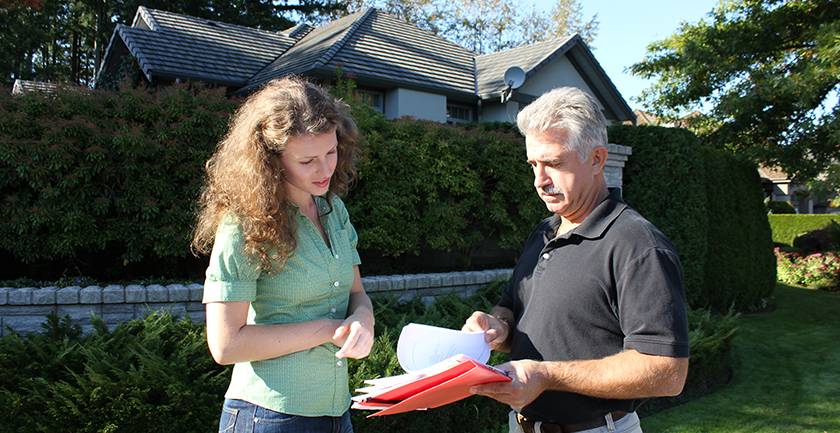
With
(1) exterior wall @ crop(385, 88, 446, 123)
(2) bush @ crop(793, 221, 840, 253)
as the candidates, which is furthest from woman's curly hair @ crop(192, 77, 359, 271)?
(2) bush @ crop(793, 221, 840, 253)

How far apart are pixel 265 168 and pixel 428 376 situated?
0.79 m

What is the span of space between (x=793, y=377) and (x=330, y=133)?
21.9ft

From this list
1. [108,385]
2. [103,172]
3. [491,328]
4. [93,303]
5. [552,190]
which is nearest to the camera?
[552,190]

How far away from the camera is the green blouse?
175 cm

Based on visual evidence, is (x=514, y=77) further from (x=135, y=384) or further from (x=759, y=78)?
(x=135, y=384)

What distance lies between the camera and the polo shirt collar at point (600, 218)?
71.8 inches

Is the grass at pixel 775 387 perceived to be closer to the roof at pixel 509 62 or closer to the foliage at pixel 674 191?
the foliage at pixel 674 191

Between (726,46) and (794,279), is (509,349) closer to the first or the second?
(726,46)

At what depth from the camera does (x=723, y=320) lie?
6.81 meters

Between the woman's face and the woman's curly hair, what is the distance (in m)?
0.02

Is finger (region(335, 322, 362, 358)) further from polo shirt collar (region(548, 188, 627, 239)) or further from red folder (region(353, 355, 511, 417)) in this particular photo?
polo shirt collar (region(548, 188, 627, 239))

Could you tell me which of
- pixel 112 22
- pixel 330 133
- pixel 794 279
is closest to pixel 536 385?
pixel 330 133

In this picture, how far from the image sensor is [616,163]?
8.38m

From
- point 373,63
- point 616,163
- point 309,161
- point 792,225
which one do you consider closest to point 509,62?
point 373,63
